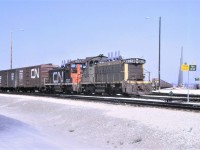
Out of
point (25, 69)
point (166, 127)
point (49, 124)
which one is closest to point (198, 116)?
point (166, 127)

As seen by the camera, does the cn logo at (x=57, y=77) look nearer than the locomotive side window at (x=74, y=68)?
No

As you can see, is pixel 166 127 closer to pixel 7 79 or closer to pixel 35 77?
pixel 35 77

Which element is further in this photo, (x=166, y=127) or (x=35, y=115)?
(x=35, y=115)

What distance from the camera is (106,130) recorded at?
14.9 m

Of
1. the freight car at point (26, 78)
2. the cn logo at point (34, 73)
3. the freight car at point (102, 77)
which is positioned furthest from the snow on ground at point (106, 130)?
the cn logo at point (34, 73)

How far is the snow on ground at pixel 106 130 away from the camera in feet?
39.3

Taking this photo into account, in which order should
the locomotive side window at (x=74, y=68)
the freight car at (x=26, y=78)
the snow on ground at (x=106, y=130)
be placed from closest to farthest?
the snow on ground at (x=106, y=130)
the locomotive side window at (x=74, y=68)
the freight car at (x=26, y=78)

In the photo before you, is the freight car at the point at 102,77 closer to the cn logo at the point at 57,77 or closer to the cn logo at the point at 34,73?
the cn logo at the point at 57,77

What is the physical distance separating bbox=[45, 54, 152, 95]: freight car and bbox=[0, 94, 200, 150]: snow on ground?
8910 millimetres

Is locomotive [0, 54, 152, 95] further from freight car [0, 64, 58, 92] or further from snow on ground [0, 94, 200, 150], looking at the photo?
snow on ground [0, 94, 200, 150]

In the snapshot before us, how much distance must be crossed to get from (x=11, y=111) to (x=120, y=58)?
31.5ft

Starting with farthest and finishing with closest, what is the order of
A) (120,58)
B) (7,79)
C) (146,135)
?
(7,79), (120,58), (146,135)

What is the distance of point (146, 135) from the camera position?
12656 millimetres

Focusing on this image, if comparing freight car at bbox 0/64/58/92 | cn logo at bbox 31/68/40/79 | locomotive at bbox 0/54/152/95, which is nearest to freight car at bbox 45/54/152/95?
locomotive at bbox 0/54/152/95
